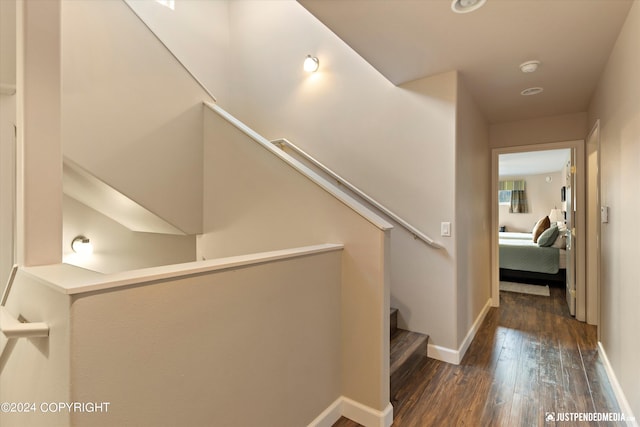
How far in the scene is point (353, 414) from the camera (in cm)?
195

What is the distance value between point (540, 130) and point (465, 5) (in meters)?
2.76

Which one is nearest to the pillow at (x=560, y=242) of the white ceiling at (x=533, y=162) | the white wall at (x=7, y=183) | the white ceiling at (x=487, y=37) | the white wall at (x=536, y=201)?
the white ceiling at (x=533, y=162)

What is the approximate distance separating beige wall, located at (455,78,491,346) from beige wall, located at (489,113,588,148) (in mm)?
212

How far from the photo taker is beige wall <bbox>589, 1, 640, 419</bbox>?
5.82 ft

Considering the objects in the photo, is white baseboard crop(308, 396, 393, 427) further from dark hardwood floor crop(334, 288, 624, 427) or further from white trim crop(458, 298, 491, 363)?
white trim crop(458, 298, 491, 363)

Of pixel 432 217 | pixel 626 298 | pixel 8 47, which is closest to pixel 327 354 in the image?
pixel 432 217

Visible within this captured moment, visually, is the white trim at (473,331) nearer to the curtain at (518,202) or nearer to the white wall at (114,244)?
the white wall at (114,244)

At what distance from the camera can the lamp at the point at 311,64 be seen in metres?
3.47

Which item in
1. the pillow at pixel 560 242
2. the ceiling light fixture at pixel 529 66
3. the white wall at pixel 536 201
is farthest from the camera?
the white wall at pixel 536 201

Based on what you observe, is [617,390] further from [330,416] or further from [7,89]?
[7,89]

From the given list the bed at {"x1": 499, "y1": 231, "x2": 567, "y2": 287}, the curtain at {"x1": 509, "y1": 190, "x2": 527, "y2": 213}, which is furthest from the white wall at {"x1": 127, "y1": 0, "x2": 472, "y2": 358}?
the curtain at {"x1": 509, "y1": 190, "x2": 527, "y2": 213}

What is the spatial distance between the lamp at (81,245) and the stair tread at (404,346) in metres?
3.69

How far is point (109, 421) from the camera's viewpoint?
1.00m

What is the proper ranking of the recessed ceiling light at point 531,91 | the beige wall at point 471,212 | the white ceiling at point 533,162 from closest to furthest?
1. the beige wall at point 471,212
2. the recessed ceiling light at point 531,91
3. the white ceiling at point 533,162
